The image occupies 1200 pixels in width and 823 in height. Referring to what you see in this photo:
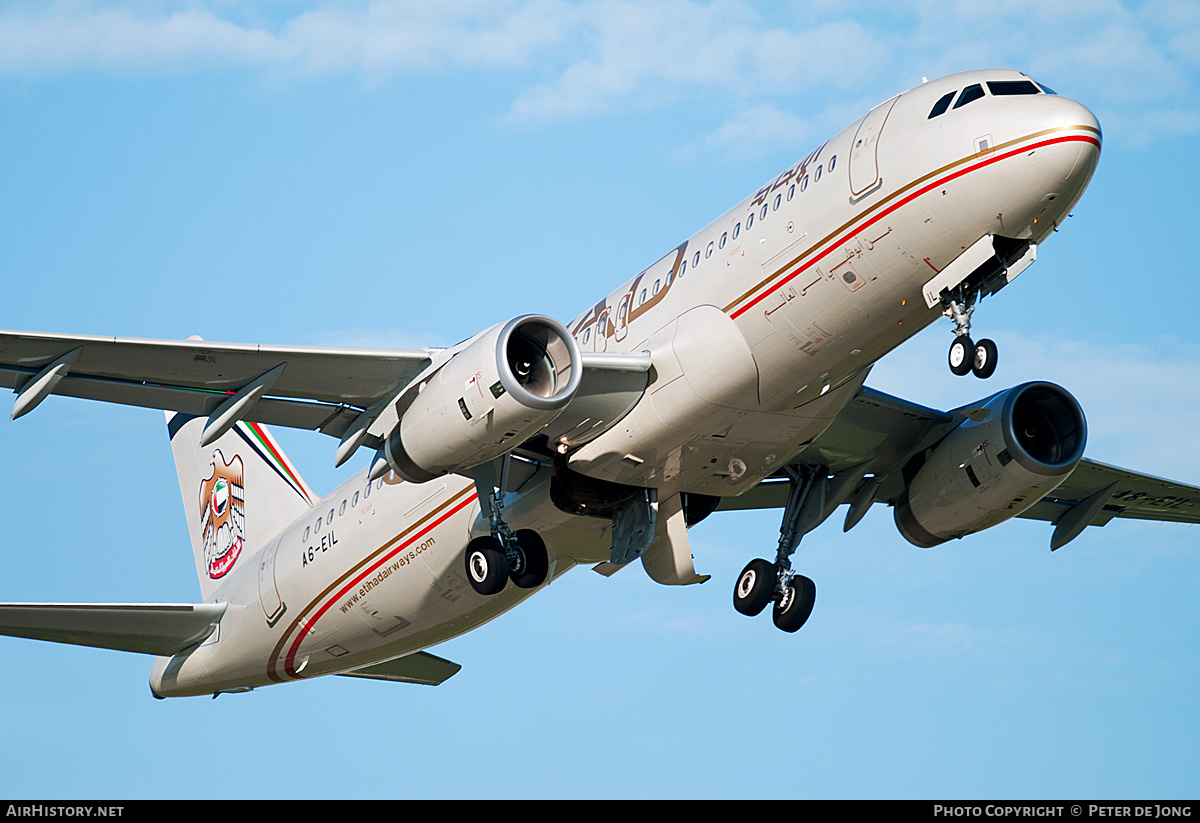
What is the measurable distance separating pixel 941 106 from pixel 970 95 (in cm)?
37

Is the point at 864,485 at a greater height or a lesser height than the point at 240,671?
greater

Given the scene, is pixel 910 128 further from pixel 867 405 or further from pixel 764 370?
pixel 867 405

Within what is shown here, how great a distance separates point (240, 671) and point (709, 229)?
12289 mm

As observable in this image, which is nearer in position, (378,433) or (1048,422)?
(378,433)

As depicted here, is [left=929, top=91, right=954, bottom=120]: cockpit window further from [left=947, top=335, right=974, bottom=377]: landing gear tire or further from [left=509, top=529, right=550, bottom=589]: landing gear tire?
[left=509, top=529, right=550, bottom=589]: landing gear tire

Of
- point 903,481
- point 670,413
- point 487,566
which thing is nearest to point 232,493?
point 487,566

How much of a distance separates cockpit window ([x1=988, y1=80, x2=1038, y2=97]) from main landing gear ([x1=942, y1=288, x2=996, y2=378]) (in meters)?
2.47

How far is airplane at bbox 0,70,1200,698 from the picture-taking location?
17781mm

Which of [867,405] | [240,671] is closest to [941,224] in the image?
[867,405]

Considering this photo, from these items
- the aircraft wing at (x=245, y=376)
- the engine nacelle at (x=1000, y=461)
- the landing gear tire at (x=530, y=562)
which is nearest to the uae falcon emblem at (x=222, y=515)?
the aircraft wing at (x=245, y=376)

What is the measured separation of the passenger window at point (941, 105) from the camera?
58.3 feet

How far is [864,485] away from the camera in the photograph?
25.1 meters

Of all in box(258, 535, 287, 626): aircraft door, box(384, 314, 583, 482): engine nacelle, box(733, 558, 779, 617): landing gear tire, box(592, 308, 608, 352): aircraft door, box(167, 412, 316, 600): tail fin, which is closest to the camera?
box(384, 314, 583, 482): engine nacelle

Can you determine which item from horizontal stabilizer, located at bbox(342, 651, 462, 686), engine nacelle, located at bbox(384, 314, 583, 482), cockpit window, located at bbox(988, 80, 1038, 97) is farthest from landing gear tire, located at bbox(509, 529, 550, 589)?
cockpit window, located at bbox(988, 80, 1038, 97)
